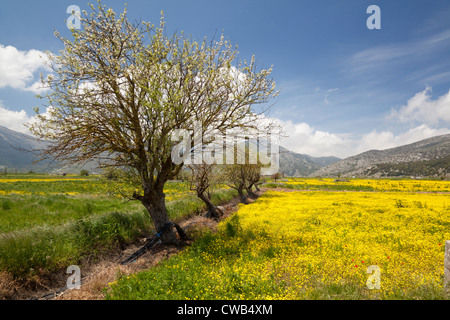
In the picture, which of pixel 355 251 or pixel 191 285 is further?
pixel 355 251

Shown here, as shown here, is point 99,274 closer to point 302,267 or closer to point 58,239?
point 58,239

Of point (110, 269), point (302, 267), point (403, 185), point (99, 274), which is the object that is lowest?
point (403, 185)

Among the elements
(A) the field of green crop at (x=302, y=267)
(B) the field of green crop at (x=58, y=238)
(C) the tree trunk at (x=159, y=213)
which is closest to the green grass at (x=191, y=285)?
(A) the field of green crop at (x=302, y=267)

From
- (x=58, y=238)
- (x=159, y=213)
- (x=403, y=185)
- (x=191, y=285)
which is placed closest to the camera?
(x=191, y=285)

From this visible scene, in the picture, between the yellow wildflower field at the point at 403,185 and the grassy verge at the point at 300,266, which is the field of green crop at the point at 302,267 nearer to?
the grassy verge at the point at 300,266

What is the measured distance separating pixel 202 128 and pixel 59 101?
590 cm

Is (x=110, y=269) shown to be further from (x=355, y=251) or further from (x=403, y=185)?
(x=403, y=185)

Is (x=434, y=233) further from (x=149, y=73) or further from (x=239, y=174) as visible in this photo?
(x=239, y=174)

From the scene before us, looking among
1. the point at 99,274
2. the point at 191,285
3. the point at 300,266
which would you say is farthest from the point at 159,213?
the point at 300,266

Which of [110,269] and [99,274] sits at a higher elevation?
[99,274]

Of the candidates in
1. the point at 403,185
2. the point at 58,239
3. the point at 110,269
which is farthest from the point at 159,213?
the point at 403,185

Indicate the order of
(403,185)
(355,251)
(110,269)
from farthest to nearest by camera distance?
(403,185)
(355,251)
(110,269)

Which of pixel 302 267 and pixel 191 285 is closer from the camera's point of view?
pixel 191 285
